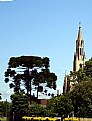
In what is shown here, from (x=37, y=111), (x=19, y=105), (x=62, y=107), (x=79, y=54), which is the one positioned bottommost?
(x=37, y=111)

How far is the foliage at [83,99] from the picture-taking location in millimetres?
64750

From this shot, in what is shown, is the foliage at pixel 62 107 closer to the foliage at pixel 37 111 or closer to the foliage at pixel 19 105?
the foliage at pixel 37 111

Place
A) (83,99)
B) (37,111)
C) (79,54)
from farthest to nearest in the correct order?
(79,54)
(37,111)
(83,99)

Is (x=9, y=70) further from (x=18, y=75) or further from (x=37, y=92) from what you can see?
(x=37, y=92)

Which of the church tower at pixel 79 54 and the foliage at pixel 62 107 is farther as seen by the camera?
the church tower at pixel 79 54

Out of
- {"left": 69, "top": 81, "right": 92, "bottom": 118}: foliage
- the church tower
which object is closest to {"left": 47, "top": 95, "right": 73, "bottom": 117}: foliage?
{"left": 69, "top": 81, "right": 92, "bottom": 118}: foliage

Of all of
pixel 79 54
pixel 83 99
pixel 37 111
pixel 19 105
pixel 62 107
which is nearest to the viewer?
pixel 83 99

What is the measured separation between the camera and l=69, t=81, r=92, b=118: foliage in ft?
212

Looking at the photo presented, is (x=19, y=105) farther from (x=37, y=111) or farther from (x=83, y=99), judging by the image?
(x=83, y=99)

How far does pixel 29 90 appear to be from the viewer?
265ft

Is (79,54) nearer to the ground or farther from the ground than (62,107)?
farther from the ground

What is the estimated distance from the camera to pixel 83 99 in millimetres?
66125

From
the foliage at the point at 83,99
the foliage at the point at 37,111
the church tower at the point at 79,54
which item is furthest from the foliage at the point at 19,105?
the church tower at the point at 79,54

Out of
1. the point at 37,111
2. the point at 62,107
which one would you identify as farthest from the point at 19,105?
the point at 62,107
